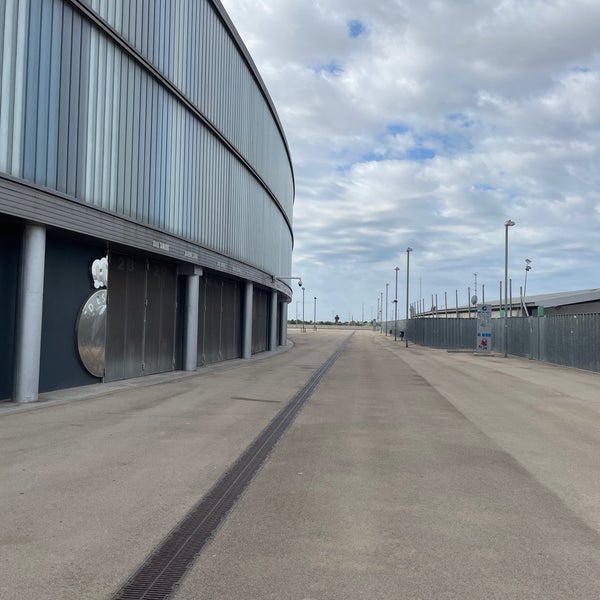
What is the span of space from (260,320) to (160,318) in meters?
16.5

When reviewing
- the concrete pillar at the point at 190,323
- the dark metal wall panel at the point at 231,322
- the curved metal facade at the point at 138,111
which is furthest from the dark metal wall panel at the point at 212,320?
the concrete pillar at the point at 190,323

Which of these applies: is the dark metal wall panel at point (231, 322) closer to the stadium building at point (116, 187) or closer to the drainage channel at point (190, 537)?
the stadium building at point (116, 187)

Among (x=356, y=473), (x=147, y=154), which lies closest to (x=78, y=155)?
(x=147, y=154)

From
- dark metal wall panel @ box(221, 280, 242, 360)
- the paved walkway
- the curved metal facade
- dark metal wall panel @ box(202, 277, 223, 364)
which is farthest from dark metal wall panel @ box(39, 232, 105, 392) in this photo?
dark metal wall panel @ box(221, 280, 242, 360)

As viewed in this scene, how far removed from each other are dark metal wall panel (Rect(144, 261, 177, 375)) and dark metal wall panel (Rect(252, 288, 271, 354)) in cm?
1287

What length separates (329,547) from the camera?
449cm

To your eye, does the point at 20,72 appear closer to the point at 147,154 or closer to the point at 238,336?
the point at 147,154

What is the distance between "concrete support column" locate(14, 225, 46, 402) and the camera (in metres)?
11.4

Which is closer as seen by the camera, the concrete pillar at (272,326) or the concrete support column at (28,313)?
the concrete support column at (28,313)

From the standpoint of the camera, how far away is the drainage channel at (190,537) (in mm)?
3768

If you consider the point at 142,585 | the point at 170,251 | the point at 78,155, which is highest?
the point at 78,155

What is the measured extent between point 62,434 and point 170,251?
30.5 feet

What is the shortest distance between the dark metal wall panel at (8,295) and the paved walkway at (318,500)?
1.18 meters

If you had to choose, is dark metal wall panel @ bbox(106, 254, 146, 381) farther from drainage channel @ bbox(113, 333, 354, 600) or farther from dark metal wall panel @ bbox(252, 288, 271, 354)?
dark metal wall panel @ bbox(252, 288, 271, 354)
